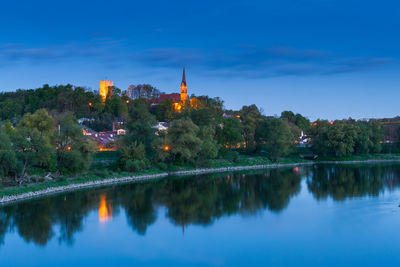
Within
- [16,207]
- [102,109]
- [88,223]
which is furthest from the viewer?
[102,109]

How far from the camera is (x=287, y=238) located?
1917 cm

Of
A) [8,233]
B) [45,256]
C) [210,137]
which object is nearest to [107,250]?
[45,256]

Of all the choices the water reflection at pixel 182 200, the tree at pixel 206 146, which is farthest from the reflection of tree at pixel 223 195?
the tree at pixel 206 146

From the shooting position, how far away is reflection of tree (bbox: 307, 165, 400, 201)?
31458mm

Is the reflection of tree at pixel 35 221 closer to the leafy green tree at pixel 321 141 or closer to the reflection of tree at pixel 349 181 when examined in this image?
the reflection of tree at pixel 349 181

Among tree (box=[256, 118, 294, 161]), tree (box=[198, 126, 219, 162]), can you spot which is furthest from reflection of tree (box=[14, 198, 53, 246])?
tree (box=[256, 118, 294, 161])

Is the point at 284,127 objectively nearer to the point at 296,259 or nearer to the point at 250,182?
the point at 250,182

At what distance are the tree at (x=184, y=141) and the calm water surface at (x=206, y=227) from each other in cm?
942

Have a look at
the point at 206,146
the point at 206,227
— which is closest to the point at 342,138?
the point at 206,146

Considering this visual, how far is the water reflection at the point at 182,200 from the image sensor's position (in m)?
21.4

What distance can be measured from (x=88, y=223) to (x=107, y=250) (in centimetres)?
→ 461

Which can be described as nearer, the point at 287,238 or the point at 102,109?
the point at 287,238

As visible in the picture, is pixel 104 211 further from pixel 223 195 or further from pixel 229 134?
pixel 229 134

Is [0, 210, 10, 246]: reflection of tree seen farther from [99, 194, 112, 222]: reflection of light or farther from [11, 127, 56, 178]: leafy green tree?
[11, 127, 56, 178]: leafy green tree
